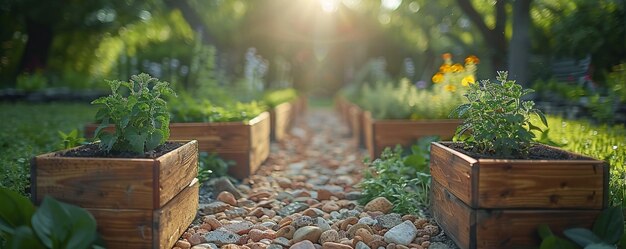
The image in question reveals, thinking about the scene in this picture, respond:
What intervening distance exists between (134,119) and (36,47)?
13.3 metres

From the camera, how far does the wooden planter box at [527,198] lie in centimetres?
235

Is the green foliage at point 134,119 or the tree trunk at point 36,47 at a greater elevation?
the tree trunk at point 36,47

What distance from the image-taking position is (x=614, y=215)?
7.60ft

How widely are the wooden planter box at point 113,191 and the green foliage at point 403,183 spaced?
5.14 feet

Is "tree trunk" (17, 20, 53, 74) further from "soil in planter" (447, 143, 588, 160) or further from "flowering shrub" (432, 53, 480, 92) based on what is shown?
"soil in planter" (447, 143, 588, 160)

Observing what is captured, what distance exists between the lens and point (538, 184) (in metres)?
2.36

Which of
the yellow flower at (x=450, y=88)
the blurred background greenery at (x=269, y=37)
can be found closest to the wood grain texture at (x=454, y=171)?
the yellow flower at (x=450, y=88)

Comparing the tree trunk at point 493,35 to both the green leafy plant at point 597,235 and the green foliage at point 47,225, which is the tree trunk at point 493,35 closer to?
the green leafy plant at point 597,235

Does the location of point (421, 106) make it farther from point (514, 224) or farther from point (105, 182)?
point (105, 182)

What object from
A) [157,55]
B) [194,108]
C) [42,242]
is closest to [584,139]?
[194,108]

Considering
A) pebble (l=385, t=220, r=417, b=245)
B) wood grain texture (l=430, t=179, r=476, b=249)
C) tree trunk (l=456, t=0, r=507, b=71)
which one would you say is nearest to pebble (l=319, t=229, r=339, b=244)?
pebble (l=385, t=220, r=417, b=245)

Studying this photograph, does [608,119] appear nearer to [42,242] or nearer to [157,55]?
[42,242]

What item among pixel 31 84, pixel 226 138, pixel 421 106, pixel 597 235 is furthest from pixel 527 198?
pixel 31 84

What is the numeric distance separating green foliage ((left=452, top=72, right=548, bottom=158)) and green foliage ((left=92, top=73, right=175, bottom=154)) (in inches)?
58.0
